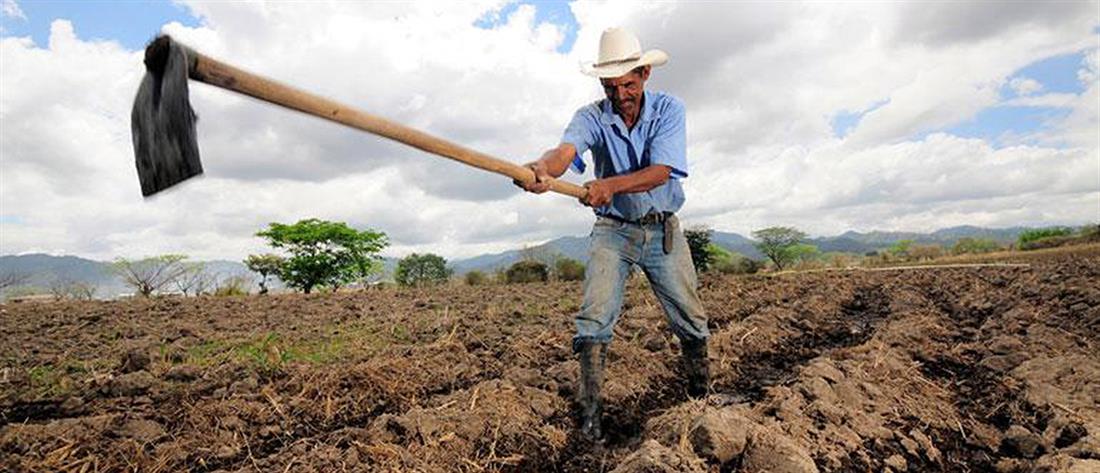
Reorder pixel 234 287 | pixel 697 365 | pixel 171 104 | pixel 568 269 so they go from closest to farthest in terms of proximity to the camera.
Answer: pixel 171 104 < pixel 697 365 < pixel 234 287 < pixel 568 269

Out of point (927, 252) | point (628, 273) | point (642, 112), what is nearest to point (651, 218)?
point (628, 273)

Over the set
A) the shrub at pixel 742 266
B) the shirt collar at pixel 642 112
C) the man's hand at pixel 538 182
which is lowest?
the shrub at pixel 742 266

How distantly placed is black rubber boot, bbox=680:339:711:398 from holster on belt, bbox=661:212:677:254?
0.63 meters

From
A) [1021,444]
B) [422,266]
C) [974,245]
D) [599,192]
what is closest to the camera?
[1021,444]

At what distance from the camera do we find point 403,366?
4523 millimetres

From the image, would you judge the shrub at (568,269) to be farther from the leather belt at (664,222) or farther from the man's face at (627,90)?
the man's face at (627,90)

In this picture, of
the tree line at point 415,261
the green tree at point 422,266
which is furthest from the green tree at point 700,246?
the green tree at point 422,266

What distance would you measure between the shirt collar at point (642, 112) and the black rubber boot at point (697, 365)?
4.37 feet

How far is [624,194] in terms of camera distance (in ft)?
12.1

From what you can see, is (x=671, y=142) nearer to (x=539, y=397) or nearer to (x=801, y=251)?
(x=539, y=397)

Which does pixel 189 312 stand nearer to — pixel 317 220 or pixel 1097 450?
pixel 1097 450

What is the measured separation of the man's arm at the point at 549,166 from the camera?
133 inches

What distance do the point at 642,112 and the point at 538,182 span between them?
0.83 m

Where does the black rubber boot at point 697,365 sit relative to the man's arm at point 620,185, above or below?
below
